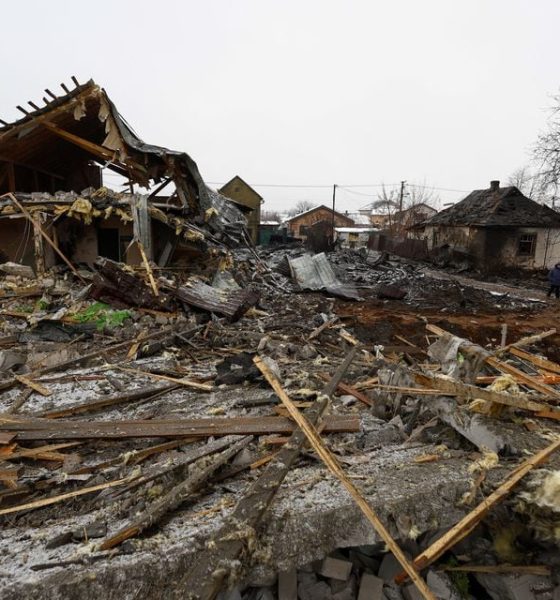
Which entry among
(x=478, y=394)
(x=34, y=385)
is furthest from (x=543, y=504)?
(x=34, y=385)

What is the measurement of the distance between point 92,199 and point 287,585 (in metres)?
10.3

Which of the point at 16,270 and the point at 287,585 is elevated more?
the point at 16,270

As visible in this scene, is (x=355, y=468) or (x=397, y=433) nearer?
(x=355, y=468)

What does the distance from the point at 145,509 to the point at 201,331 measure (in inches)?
206

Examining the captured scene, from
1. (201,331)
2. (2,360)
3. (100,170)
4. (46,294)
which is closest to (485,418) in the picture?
(201,331)

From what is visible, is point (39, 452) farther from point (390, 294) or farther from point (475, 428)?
point (390, 294)

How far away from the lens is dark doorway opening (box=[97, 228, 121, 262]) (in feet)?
40.8

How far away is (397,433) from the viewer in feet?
12.1

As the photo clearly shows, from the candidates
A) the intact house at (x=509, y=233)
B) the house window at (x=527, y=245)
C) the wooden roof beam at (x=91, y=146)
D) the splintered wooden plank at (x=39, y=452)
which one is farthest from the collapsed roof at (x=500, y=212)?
the splintered wooden plank at (x=39, y=452)

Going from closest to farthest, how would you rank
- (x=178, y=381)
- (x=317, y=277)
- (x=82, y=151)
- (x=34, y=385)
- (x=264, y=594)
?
(x=264, y=594)
(x=34, y=385)
(x=178, y=381)
(x=82, y=151)
(x=317, y=277)

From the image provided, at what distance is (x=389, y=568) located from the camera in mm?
2520

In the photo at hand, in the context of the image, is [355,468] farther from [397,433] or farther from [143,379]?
[143,379]

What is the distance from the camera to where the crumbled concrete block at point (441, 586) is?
2457mm

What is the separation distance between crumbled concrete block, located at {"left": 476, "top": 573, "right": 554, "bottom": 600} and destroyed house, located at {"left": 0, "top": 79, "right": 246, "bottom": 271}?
946 cm
